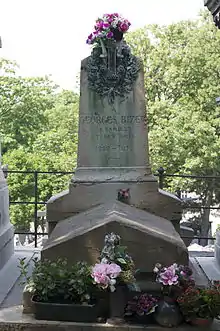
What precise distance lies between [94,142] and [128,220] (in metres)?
2.30

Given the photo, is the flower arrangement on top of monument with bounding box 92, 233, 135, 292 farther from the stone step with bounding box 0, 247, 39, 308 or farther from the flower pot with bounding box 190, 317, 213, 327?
the stone step with bounding box 0, 247, 39, 308

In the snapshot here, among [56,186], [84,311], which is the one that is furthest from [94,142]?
[56,186]

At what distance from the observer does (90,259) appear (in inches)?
215

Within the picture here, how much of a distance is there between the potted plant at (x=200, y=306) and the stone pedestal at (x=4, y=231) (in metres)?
3.55

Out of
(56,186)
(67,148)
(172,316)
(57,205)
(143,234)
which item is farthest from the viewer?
(67,148)

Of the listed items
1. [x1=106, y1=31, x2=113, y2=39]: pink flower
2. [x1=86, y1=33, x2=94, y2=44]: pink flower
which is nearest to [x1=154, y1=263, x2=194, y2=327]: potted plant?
[x1=106, y1=31, x2=113, y2=39]: pink flower

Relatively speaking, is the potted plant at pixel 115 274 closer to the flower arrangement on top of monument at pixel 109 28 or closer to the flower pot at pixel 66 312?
the flower pot at pixel 66 312

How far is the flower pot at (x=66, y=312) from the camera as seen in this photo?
15.7 feet

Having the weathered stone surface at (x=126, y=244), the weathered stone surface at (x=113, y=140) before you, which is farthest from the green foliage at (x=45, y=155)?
the weathered stone surface at (x=126, y=244)

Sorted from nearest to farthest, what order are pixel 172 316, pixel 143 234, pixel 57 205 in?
pixel 172 316, pixel 143 234, pixel 57 205

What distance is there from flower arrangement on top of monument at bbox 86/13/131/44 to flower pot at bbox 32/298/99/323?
4.37 metres

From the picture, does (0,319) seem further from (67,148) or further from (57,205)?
(67,148)

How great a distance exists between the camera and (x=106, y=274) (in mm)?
4766

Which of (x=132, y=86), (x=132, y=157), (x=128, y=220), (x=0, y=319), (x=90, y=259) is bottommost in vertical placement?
(x=0, y=319)
